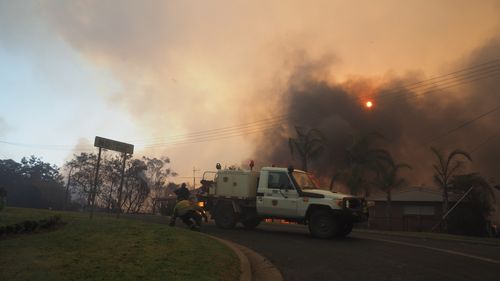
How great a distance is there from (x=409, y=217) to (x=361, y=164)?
609 cm

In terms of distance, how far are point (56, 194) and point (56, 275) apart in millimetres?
69980

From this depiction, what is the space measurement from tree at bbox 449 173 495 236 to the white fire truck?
24527mm

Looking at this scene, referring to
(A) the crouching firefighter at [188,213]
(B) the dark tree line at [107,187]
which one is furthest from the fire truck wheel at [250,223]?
(B) the dark tree line at [107,187]

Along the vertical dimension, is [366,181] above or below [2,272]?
above

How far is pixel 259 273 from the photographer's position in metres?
8.17

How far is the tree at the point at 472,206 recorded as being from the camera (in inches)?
1367

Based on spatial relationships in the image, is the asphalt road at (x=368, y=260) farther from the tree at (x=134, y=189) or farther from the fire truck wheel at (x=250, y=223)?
the tree at (x=134, y=189)

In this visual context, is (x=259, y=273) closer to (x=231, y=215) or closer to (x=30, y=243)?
(x=30, y=243)

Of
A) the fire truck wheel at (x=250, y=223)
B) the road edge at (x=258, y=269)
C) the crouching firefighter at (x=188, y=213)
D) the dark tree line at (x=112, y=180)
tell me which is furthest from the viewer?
the dark tree line at (x=112, y=180)

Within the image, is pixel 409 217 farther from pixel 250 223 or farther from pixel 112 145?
pixel 112 145

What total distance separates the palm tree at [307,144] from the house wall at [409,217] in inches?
277

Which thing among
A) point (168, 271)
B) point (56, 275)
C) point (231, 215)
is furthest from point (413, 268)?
point (231, 215)

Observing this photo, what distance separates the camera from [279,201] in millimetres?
14562

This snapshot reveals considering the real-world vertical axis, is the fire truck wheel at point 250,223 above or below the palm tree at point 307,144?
below
